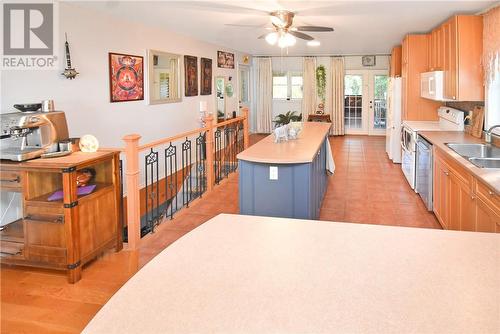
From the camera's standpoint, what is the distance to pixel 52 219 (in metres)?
3.31

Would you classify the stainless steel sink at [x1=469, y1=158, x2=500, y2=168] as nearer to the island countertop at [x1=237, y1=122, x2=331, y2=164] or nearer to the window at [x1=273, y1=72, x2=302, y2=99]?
the island countertop at [x1=237, y1=122, x2=331, y2=164]

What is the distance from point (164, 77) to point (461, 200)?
5.15 meters

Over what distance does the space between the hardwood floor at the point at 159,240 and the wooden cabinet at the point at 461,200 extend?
1.64 feet

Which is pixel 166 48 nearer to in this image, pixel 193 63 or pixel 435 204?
pixel 193 63

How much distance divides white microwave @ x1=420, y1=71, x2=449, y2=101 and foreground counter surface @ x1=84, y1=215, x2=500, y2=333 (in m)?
4.50

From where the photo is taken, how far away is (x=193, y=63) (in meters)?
8.23

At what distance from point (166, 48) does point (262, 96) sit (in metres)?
6.02

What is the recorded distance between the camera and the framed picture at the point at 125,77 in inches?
224

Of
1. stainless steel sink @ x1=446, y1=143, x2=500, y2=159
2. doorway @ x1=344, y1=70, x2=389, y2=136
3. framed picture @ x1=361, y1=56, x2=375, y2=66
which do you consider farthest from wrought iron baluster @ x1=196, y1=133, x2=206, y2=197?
framed picture @ x1=361, y1=56, x2=375, y2=66

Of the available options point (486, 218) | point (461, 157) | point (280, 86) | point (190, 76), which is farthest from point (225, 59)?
point (486, 218)

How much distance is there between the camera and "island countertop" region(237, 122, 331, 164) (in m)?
3.72

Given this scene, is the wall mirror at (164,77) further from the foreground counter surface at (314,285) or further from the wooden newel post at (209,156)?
the foreground counter surface at (314,285)

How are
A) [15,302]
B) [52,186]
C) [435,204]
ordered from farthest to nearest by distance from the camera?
1. [435,204]
2. [52,186]
3. [15,302]

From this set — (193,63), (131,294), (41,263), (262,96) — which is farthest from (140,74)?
(262,96)
